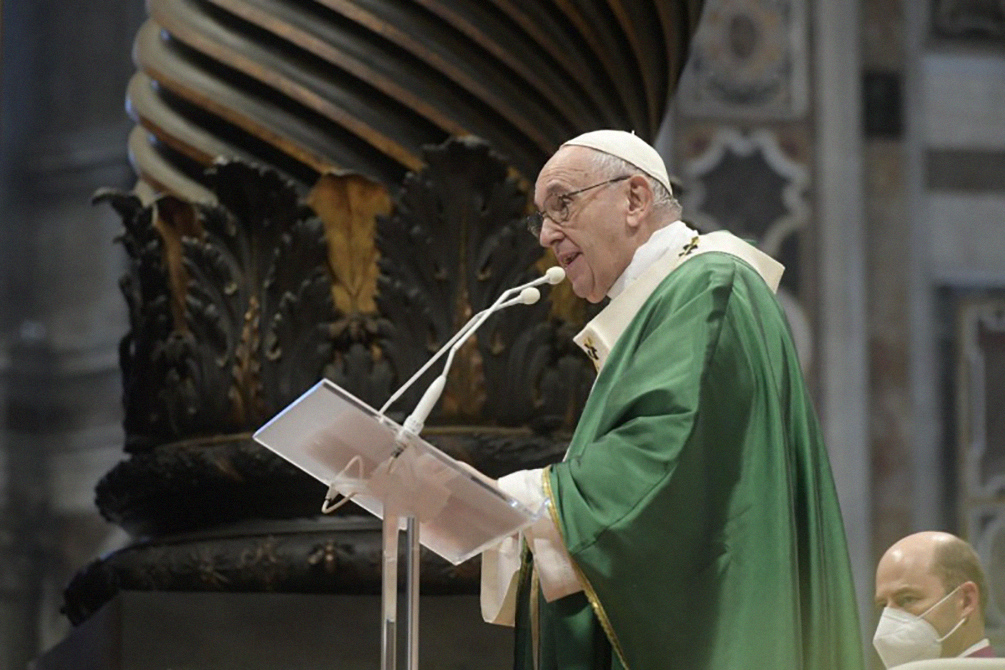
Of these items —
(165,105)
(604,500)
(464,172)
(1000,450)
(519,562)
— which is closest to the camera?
(604,500)

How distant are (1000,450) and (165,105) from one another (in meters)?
4.61

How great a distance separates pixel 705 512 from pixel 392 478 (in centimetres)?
50

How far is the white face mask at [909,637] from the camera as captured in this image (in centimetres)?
490

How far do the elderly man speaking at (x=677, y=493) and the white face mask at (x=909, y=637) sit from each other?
1090 millimetres

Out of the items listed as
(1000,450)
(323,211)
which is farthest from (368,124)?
(1000,450)

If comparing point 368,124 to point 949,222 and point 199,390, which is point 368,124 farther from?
point 949,222

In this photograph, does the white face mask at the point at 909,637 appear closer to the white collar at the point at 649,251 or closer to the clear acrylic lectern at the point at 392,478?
the white collar at the point at 649,251

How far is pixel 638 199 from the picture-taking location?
406 centimetres

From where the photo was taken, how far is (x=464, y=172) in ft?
16.3

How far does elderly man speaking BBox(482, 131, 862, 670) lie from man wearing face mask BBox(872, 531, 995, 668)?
1.10m

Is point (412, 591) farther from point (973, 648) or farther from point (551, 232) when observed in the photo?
point (973, 648)

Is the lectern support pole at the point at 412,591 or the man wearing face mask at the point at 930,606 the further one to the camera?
the man wearing face mask at the point at 930,606

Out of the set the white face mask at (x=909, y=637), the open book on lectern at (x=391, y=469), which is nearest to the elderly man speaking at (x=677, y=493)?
the open book on lectern at (x=391, y=469)

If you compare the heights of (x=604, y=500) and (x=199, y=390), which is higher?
(x=199, y=390)
